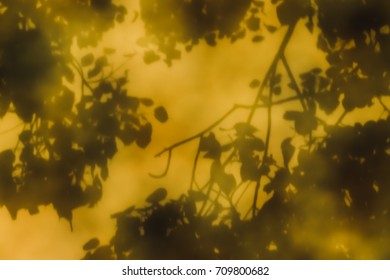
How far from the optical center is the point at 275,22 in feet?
6.61

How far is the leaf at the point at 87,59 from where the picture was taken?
2.01 meters

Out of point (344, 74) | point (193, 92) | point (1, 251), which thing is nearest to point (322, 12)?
point (344, 74)

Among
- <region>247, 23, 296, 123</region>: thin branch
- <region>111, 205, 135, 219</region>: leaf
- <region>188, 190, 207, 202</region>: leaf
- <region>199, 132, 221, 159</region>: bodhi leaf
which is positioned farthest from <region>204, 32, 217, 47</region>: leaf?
<region>111, 205, 135, 219</region>: leaf

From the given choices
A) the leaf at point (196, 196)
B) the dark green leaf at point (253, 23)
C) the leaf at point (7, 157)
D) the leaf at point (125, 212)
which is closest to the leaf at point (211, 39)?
the dark green leaf at point (253, 23)

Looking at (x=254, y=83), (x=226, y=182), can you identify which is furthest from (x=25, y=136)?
(x=254, y=83)

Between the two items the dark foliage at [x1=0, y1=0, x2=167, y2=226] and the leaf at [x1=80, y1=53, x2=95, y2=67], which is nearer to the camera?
the dark foliage at [x1=0, y1=0, x2=167, y2=226]

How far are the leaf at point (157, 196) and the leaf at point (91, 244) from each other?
285 millimetres

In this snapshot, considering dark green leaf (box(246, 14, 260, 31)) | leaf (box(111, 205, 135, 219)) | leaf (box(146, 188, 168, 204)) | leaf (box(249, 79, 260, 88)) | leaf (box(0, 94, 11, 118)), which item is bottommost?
leaf (box(111, 205, 135, 219))

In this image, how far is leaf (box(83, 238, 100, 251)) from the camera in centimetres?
200

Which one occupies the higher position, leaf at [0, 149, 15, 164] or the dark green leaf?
the dark green leaf

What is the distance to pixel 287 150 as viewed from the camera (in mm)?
1932

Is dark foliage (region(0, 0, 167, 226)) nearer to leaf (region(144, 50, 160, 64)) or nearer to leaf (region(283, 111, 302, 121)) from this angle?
leaf (region(144, 50, 160, 64))

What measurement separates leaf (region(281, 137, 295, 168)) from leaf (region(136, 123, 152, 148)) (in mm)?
538

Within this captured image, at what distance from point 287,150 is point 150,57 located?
0.67m
